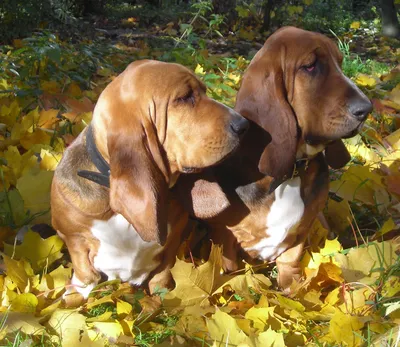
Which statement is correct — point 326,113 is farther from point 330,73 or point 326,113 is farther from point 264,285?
point 264,285

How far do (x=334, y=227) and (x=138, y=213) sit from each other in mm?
1595

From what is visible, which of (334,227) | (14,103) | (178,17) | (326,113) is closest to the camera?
(326,113)

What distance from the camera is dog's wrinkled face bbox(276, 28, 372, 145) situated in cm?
235

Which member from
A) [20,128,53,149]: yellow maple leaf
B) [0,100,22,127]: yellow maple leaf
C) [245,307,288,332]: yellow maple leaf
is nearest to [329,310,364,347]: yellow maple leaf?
[245,307,288,332]: yellow maple leaf

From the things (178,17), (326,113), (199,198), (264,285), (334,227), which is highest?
(326,113)

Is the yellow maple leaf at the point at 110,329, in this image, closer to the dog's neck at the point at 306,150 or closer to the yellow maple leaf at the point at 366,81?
the dog's neck at the point at 306,150

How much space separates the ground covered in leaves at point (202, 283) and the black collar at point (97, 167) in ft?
1.64

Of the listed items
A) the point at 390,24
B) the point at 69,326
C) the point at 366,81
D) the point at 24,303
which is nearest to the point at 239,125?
the point at 69,326

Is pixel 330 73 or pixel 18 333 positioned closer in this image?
pixel 18 333

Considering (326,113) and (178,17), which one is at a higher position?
(326,113)

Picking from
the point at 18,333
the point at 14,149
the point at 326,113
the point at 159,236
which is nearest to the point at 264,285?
the point at 159,236

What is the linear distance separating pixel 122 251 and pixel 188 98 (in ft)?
2.55

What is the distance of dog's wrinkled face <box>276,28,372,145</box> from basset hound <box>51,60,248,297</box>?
12.4 inches

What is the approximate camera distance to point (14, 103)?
3957 millimetres
